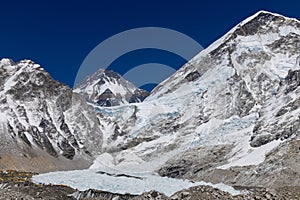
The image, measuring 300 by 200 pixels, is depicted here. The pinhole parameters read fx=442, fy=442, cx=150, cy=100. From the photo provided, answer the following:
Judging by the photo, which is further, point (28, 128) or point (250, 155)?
point (28, 128)

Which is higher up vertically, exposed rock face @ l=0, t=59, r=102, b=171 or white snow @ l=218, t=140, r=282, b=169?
exposed rock face @ l=0, t=59, r=102, b=171

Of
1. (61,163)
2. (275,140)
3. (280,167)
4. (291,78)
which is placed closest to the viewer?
(280,167)

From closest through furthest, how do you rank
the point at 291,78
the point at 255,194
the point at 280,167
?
the point at 255,194 → the point at 280,167 → the point at 291,78

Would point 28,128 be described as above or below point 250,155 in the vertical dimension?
above

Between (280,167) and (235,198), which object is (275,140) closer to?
(280,167)

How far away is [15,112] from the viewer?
179625mm

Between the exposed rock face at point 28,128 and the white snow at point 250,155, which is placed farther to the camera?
the exposed rock face at point 28,128

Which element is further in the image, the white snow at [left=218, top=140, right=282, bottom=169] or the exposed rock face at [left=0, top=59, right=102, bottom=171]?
the exposed rock face at [left=0, top=59, right=102, bottom=171]

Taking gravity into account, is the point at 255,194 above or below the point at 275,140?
below

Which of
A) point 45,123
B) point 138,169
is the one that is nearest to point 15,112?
point 45,123

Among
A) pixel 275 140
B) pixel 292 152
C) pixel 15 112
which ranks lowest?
pixel 292 152

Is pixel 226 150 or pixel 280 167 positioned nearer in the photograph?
pixel 280 167

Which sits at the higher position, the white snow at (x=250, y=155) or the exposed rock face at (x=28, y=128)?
the exposed rock face at (x=28, y=128)

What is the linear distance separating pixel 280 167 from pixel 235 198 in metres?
51.9
